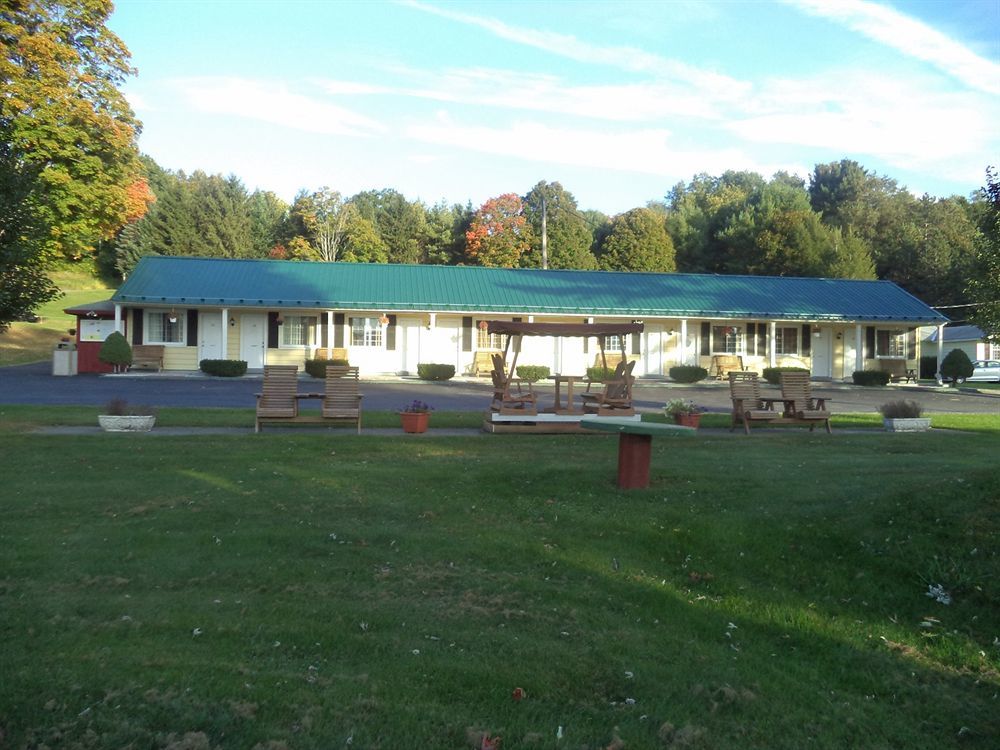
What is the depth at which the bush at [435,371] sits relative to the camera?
30562 mm

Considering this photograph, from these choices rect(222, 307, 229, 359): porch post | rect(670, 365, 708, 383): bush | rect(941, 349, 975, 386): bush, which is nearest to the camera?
rect(222, 307, 229, 359): porch post

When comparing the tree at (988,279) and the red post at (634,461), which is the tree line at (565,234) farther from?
the red post at (634,461)

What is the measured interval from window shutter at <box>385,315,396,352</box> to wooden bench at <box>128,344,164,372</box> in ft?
28.2

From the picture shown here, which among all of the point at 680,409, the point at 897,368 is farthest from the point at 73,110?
the point at 897,368

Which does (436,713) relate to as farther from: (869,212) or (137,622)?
(869,212)

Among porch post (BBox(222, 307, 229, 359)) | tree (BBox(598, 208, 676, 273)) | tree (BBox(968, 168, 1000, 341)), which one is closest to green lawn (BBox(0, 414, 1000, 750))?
tree (BBox(968, 168, 1000, 341))

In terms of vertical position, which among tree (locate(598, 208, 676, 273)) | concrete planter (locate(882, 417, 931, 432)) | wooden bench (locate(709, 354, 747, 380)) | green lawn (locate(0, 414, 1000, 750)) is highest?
tree (locate(598, 208, 676, 273))

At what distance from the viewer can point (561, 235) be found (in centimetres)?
5622

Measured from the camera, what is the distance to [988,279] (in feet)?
62.5

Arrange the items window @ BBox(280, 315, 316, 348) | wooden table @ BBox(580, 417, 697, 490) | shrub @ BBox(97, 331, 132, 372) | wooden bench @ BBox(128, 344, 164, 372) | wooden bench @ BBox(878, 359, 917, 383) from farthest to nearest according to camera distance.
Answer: wooden bench @ BBox(878, 359, 917, 383) → window @ BBox(280, 315, 316, 348) → wooden bench @ BBox(128, 344, 164, 372) → shrub @ BBox(97, 331, 132, 372) → wooden table @ BBox(580, 417, 697, 490)

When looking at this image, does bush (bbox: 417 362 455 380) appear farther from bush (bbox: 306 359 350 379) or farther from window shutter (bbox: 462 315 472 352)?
window shutter (bbox: 462 315 472 352)

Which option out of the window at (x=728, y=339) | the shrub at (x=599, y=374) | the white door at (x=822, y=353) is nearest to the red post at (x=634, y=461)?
the shrub at (x=599, y=374)

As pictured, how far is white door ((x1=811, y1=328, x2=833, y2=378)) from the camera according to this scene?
36.6 metres

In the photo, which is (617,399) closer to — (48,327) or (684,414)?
(684,414)
